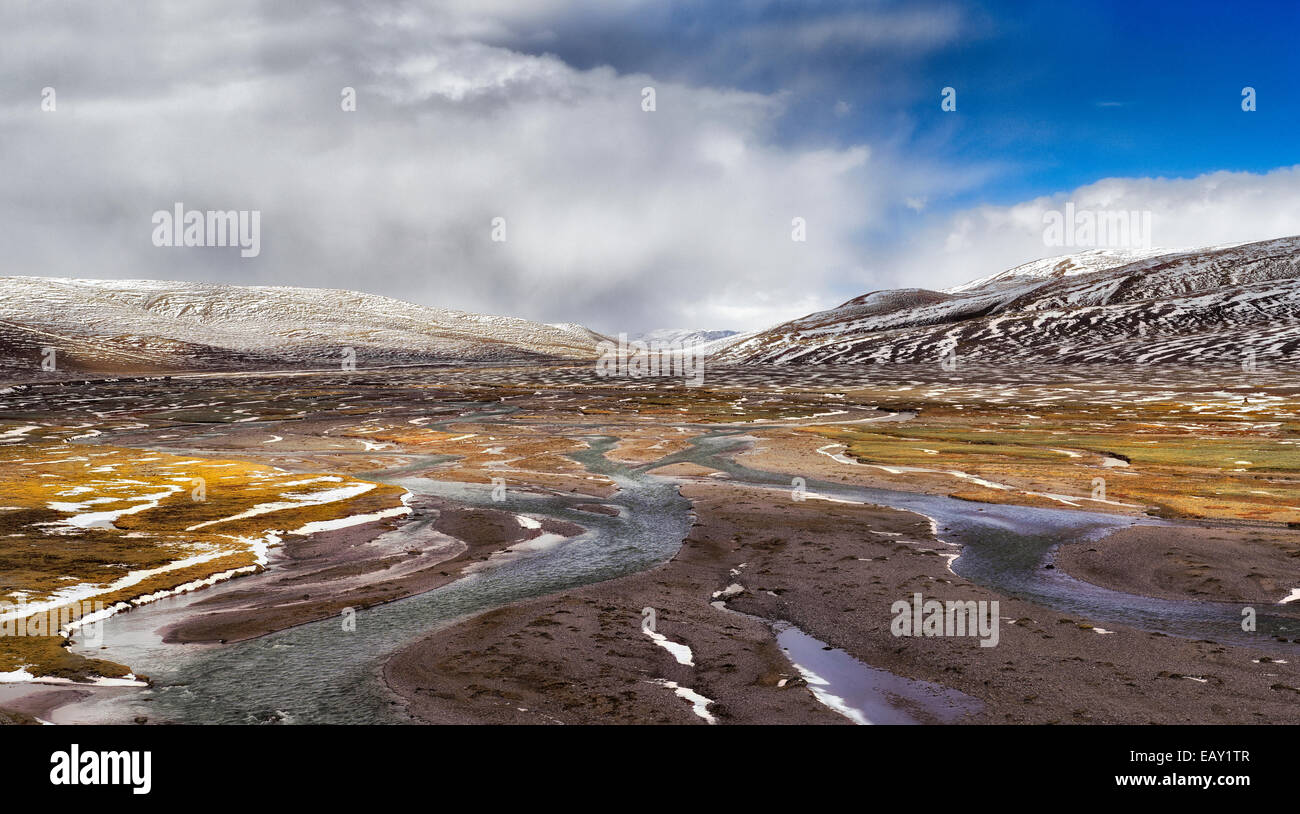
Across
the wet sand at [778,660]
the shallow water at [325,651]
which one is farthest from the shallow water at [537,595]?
the wet sand at [778,660]

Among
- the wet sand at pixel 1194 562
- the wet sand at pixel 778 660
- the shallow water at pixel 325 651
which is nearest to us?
the wet sand at pixel 778 660

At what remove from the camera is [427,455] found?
69.9m

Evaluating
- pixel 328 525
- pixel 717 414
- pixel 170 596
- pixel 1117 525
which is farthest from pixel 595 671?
pixel 717 414

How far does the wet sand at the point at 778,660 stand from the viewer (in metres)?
17.6

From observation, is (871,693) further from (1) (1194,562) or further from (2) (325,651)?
(1) (1194,562)

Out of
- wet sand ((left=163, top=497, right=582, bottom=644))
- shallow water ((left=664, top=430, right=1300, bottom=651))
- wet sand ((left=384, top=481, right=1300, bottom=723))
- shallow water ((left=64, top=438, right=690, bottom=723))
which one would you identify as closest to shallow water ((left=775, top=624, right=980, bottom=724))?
wet sand ((left=384, top=481, right=1300, bottom=723))

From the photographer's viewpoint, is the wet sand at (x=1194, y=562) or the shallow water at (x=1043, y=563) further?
the wet sand at (x=1194, y=562)

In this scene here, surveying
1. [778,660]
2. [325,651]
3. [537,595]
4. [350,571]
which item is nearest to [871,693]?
[778,660]

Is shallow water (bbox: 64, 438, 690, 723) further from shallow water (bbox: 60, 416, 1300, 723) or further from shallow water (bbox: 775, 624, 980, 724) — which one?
shallow water (bbox: 775, 624, 980, 724)

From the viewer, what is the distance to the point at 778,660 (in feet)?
68.7

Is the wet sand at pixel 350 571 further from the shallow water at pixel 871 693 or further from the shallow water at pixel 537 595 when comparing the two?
the shallow water at pixel 871 693

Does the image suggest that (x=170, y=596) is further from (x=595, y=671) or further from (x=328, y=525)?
(x=595, y=671)
